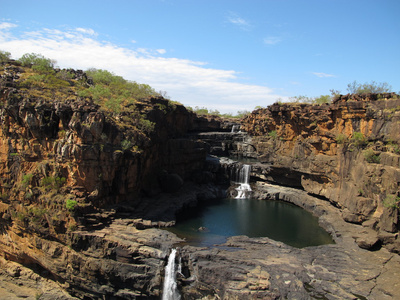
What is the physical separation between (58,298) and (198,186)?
2135cm

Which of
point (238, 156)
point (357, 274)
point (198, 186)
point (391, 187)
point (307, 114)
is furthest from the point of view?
point (238, 156)

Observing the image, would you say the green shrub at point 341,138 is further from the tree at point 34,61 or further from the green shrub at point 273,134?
the tree at point 34,61

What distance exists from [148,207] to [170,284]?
1081 centimetres

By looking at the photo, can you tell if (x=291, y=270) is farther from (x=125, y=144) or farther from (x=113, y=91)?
(x=113, y=91)

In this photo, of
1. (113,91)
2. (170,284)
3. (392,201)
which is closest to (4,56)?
(113,91)

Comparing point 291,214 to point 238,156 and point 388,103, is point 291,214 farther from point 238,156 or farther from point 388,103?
point 238,156

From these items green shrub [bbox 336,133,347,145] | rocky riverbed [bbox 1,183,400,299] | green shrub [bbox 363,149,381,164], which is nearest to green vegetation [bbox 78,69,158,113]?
rocky riverbed [bbox 1,183,400,299]

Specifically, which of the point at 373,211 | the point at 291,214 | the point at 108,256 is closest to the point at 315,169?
the point at 291,214

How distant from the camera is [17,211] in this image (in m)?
25.9

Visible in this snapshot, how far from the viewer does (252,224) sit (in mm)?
29828

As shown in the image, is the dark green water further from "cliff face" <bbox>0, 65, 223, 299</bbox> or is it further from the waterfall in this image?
the waterfall

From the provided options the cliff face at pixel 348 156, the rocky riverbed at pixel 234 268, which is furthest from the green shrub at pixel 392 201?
the rocky riverbed at pixel 234 268

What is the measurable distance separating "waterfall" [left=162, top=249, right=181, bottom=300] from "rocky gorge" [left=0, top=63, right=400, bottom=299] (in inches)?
14.3

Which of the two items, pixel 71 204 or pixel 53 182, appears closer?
pixel 71 204
